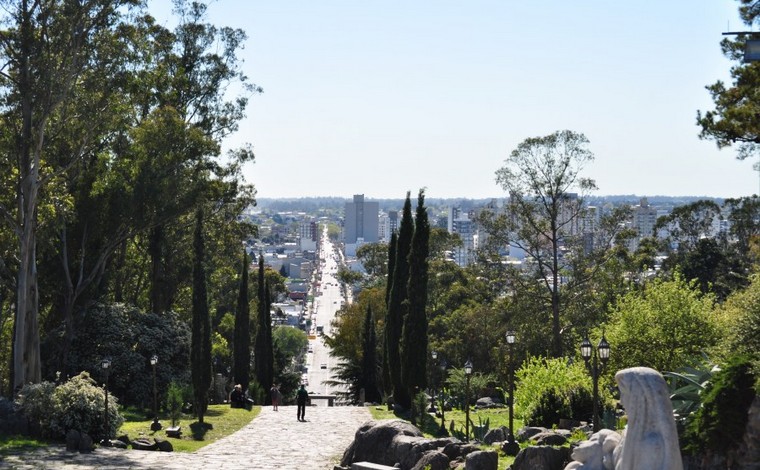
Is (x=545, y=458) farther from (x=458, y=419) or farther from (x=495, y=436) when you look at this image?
(x=458, y=419)

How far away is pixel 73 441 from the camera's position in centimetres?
2036

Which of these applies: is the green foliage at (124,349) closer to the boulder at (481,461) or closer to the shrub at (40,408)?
the shrub at (40,408)

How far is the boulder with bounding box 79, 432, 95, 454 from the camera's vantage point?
2027 cm

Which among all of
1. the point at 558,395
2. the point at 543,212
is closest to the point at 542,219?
the point at 543,212

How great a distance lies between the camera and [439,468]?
1616 centimetres

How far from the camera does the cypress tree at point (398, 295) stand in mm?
31594

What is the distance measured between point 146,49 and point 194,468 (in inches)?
579

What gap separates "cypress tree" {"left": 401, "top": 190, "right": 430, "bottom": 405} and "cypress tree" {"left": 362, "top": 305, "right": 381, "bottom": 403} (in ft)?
43.6

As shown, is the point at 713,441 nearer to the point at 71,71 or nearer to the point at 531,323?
the point at 71,71

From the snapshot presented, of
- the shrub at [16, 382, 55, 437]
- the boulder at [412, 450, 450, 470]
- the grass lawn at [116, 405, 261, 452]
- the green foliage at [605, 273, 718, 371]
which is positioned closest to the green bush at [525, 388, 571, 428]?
the green foliage at [605, 273, 718, 371]

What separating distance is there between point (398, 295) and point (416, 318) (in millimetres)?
3253

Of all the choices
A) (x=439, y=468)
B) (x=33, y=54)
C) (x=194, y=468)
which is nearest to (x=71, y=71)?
(x=33, y=54)

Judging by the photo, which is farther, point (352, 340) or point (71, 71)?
point (352, 340)

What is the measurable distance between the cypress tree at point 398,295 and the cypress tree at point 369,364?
1009cm
